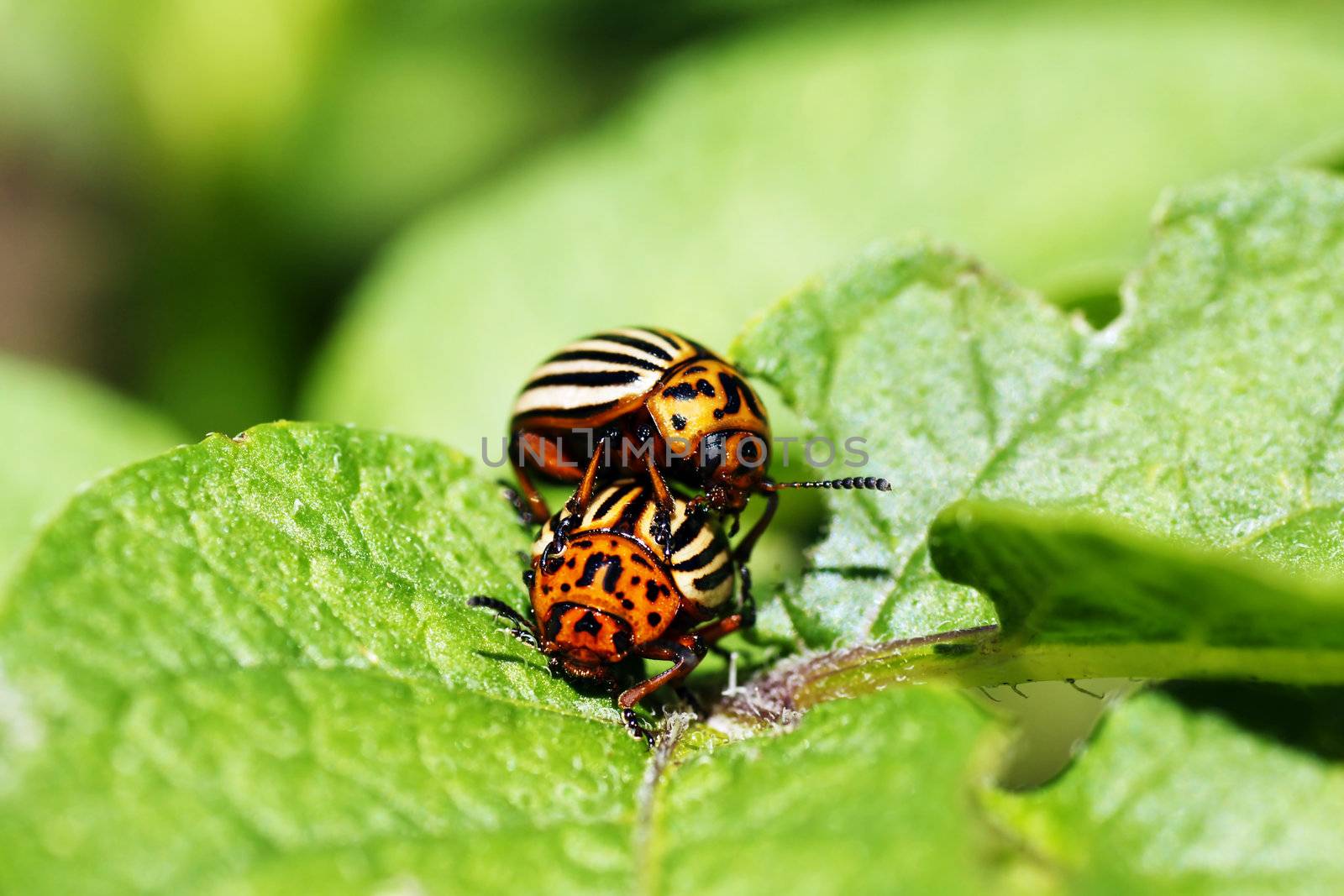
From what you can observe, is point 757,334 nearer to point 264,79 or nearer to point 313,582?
point 313,582

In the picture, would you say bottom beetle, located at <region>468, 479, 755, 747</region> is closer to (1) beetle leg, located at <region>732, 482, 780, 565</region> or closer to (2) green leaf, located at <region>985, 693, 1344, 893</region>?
(1) beetle leg, located at <region>732, 482, 780, 565</region>

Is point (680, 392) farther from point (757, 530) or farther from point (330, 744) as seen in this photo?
point (330, 744)

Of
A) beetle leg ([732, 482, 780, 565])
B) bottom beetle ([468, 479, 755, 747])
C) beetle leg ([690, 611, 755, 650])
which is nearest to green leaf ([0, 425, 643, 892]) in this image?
bottom beetle ([468, 479, 755, 747])

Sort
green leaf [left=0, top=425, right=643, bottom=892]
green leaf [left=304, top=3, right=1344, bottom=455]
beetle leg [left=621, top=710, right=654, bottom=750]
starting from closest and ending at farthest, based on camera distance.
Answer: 1. green leaf [left=0, top=425, right=643, bottom=892]
2. beetle leg [left=621, top=710, right=654, bottom=750]
3. green leaf [left=304, top=3, right=1344, bottom=455]

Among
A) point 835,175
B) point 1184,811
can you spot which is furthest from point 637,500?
point 835,175

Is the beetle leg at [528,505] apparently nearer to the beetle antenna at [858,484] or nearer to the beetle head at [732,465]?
the beetle head at [732,465]

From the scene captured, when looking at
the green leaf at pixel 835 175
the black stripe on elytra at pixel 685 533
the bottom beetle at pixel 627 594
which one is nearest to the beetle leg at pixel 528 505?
the bottom beetle at pixel 627 594

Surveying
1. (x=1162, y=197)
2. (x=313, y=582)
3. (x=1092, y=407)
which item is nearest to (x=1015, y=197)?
(x=1162, y=197)
